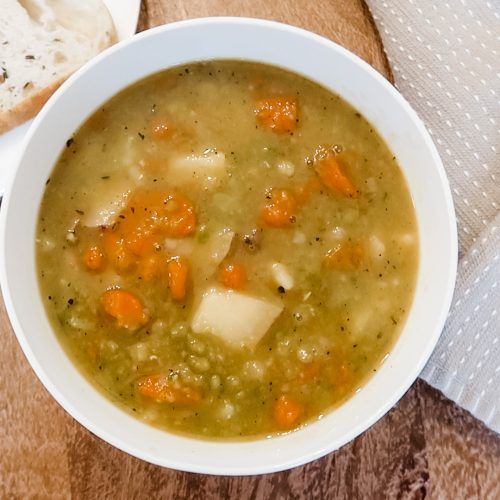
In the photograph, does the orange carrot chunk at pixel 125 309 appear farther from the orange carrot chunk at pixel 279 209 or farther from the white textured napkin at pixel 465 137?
the white textured napkin at pixel 465 137

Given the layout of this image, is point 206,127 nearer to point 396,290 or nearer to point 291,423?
point 396,290

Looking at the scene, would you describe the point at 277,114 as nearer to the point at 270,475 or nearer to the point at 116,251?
the point at 116,251

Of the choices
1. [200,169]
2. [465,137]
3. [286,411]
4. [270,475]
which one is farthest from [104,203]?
[465,137]

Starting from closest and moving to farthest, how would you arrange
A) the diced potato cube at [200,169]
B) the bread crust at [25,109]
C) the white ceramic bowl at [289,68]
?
the white ceramic bowl at [289,68] → the diced potato cube at [200,169] → the bread crust at [25,109]

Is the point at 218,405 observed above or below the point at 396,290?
below

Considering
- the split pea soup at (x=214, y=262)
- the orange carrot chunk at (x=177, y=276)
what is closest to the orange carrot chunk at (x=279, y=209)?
the split pea soup at (x=214, y=262)

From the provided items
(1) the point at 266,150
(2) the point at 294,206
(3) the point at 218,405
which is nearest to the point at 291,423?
(3) the point at 218,405
